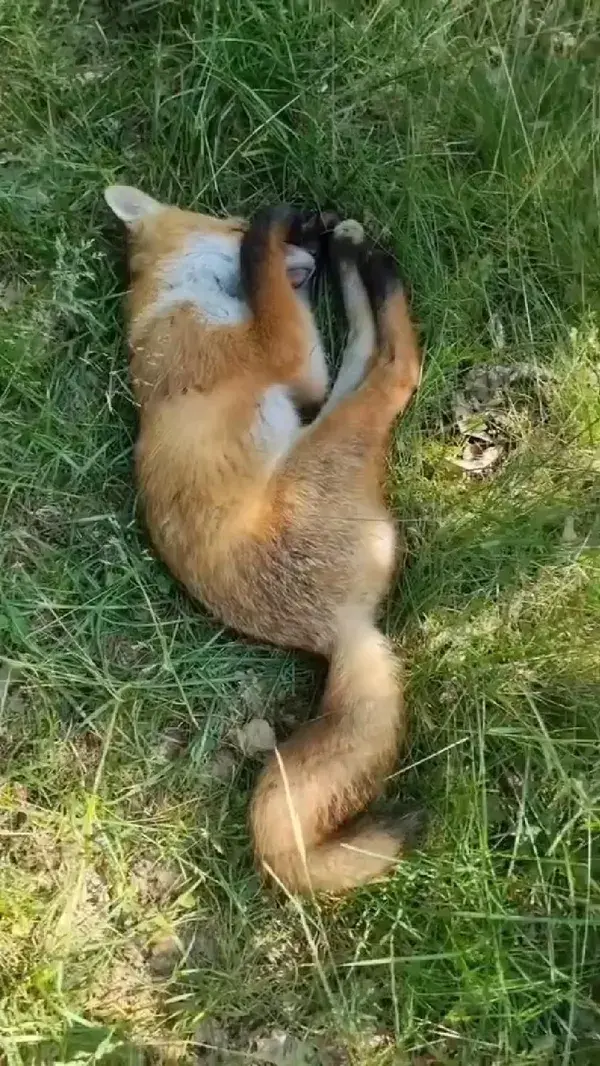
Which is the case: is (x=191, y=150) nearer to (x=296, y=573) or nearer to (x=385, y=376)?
(x=385, y=376)

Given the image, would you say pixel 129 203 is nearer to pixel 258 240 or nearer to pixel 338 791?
pixel 258 240

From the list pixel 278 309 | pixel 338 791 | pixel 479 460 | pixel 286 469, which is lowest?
pixel 338 791

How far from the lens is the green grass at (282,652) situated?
2.55 metres

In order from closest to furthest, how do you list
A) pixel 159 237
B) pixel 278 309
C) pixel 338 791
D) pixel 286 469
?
pixel 338 791, pixel 286 469, pixel 278 309, pixel 159 237

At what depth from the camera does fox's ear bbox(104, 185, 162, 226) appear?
9.87 ft

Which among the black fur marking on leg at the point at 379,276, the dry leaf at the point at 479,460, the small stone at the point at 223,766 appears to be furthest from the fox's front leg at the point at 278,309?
the small stone at the point at 223,766

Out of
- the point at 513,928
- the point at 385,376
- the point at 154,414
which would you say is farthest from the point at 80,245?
the point at 513,928

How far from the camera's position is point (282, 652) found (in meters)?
2.91

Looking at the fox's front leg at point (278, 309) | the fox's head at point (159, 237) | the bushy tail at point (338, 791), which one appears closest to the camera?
the bushy tail at point (338, 791)

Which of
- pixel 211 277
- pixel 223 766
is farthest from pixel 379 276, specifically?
pixel 223 766

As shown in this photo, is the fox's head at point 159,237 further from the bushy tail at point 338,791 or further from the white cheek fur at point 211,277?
the bushy tail at point 338,791

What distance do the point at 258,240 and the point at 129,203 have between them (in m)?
0.45

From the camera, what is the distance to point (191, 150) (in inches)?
123

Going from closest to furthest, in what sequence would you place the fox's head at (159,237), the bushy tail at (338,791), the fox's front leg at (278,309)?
the bushy tail at (338,791)
the fox's front leg at (278,309)
the fox's head at (159,237)
